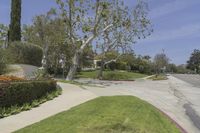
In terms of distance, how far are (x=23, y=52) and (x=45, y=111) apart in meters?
24.1

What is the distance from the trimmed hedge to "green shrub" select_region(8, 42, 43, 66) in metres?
19.3

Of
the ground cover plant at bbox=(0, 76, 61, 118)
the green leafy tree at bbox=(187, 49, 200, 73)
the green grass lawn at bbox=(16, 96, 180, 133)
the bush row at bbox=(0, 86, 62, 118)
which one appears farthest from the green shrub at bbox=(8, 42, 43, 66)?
the green leafy tree at bbox=(187, 49, 200, 73)

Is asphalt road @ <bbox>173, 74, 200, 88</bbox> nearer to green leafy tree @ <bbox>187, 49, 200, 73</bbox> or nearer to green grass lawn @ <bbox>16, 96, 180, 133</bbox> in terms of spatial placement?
green grass lawn @ <bbox>16, 96, 180, 133</bbox>

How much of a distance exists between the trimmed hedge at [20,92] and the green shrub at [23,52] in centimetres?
Result: 1928

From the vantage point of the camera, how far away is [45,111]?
16.6 meters

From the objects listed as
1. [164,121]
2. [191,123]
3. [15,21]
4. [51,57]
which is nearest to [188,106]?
[191,123]

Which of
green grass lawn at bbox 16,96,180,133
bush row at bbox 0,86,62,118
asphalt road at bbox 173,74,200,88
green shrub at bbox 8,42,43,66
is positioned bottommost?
green grass lawn at bbox 16,96,180,133

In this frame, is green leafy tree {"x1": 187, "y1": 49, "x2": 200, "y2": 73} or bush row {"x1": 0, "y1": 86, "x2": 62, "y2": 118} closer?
bush row {"x1": 0, "y1": 86, "x2": 62, "y2": 118}

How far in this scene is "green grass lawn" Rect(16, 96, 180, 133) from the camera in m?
11.7

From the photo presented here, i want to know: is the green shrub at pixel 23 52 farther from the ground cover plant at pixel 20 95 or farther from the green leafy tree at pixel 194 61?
the green leafy tree at pixel 194 61

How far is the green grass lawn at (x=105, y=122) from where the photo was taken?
11.7m

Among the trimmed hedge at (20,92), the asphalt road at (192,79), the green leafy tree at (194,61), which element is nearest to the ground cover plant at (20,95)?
the trimmed hedge at (20,92)

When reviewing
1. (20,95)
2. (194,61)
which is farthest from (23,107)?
(194,61)

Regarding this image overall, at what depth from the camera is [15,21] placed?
4606 cm
